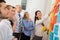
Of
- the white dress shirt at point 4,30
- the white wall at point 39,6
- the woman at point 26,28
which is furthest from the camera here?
the white wall at point 39,6

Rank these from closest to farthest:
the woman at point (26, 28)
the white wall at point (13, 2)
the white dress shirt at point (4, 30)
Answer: the white dress shirt at point (4, 30) → the woman at point (26, 28) → the white wall at point (13, 2)

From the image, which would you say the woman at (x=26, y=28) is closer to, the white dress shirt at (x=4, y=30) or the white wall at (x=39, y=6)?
the white wall at (x=39, y=6)

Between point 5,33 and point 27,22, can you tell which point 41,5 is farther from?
point 5,33

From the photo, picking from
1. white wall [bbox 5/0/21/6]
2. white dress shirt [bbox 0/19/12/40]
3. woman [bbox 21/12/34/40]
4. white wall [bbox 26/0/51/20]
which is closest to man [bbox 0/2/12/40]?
white dress shirt [bbox 0/19/12/40]

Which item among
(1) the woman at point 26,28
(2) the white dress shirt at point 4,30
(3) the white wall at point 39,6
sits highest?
(3) the white wall at point 39,6

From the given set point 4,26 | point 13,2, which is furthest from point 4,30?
point 13,2

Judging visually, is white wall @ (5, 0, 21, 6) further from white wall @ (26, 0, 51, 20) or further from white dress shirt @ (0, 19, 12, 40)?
white dress shirt @ (0, 19, 12, 40)

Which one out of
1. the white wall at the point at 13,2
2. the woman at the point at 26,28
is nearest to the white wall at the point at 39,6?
the white wall at the point at 13,2

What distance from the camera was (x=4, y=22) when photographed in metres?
1.47

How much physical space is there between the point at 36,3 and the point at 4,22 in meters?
3.51

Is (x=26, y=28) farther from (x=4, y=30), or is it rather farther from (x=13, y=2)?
(x=4, y=30)

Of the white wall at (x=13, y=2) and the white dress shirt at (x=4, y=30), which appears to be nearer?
the white dress shirt at (x=4, y=30)

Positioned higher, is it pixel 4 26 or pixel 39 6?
pixel 39 6

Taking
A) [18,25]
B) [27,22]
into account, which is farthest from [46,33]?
[18,25]
